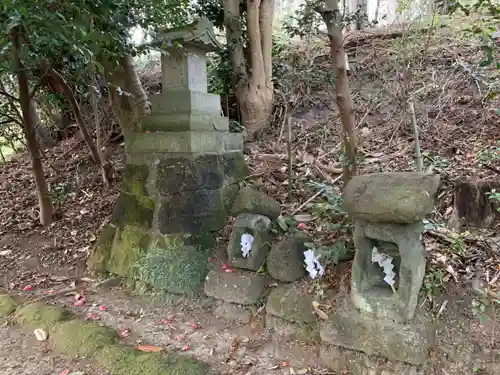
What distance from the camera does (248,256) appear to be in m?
2.75

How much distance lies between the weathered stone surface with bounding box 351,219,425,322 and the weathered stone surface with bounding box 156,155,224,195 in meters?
1.55

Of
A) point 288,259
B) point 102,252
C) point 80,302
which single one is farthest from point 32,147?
point 288,259

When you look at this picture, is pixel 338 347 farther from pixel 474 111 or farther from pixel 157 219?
pixel 474 111

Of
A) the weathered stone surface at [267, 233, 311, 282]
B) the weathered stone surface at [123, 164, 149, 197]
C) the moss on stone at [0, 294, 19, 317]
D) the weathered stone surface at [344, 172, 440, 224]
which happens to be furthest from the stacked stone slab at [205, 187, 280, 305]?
the moss on stone at [0, 294, 19, 317]

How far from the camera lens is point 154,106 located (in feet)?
11.4

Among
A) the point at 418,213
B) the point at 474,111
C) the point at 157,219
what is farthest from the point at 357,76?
the point at 418,213

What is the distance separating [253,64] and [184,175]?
8.70 ft

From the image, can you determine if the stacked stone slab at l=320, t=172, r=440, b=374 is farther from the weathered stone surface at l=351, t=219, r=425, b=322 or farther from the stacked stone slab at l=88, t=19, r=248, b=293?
the stacked stone slab at l=88, t=19, r=248, b=293

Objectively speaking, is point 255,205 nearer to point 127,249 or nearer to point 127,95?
point 127,249

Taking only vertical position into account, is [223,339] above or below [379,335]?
below

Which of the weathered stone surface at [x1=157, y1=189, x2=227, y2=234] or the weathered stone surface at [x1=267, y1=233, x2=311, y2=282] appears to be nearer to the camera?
the weathered stone surface at [x1=267, y1=233, x2=311, y2=282]

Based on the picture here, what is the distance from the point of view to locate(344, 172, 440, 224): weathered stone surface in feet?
5.96

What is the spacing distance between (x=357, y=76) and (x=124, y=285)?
4631 mm

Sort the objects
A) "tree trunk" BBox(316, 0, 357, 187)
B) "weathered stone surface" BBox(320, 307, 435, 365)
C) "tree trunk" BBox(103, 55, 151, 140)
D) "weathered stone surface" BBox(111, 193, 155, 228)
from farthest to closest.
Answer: "tree trunk" BBox(103, 55, 151, 140)
"weathered stone surface" BBox(111, 193, 155, 228)
"tree trunk" BBox(316, 0, 357, 187)
"weathered stone surface" BBox(320, 307, 435, 365)
